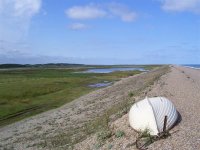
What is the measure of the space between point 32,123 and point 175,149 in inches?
932

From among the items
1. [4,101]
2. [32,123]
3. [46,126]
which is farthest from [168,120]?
[4,101]

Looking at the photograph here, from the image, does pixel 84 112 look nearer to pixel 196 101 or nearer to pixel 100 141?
pixel 196 101

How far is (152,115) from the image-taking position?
18188 millimetres

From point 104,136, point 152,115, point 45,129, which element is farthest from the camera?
point 45,129

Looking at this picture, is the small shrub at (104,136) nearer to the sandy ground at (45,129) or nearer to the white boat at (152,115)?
the white boat at (152,115)

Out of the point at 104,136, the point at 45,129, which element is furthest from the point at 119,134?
the point at 45,129

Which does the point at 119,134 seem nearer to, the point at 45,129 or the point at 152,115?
the point at 152,115

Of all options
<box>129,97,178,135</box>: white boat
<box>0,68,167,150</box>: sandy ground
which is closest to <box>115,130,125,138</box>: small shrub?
<box>129,97,178,135</box>: white boat

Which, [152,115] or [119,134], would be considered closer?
[152,115]

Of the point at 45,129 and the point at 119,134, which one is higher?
the point at 119,134

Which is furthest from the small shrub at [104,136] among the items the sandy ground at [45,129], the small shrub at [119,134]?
the sandy ground at [45,129]

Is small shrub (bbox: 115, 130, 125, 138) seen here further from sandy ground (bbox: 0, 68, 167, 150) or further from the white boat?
sandy ground (bbox: 0, 68, 167, 150)

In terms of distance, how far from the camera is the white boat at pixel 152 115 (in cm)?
1784

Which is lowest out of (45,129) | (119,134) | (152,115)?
(45,129)
